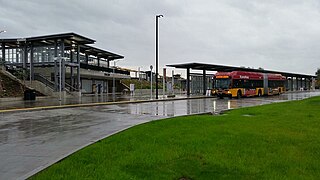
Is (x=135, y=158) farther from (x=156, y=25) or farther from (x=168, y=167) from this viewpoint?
(x=156, y=25)

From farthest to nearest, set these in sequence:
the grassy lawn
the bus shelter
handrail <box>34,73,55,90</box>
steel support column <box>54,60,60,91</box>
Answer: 1. the bus shelter
2. handrail <box>34,73,55,90</box>
3. steel support column <box>54,60,60,91</box>
4. the grassy lawn

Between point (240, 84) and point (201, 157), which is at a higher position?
point (240, 84)

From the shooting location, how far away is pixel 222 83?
134 ft

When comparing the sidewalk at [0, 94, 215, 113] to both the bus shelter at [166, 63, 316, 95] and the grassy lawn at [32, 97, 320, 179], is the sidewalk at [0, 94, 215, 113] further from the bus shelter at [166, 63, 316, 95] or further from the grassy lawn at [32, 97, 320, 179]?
the grassy lawn at [32, 97, 320, 179]

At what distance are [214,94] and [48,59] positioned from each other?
24117 mm

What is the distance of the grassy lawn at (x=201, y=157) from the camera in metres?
5.42

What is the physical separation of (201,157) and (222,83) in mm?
35072

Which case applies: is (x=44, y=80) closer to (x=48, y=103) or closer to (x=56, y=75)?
(x=56, y=75)

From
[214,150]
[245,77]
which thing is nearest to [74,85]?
[245,77]

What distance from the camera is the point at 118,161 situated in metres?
6.30

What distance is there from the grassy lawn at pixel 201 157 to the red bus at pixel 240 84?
3125cm

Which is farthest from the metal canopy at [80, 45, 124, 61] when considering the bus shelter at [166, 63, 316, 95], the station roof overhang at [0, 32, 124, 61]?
the bus shelter at [166, 63, 316, 95]

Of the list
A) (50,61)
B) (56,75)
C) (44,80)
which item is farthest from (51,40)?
(44,80)

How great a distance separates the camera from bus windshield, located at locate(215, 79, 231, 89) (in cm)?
4028
